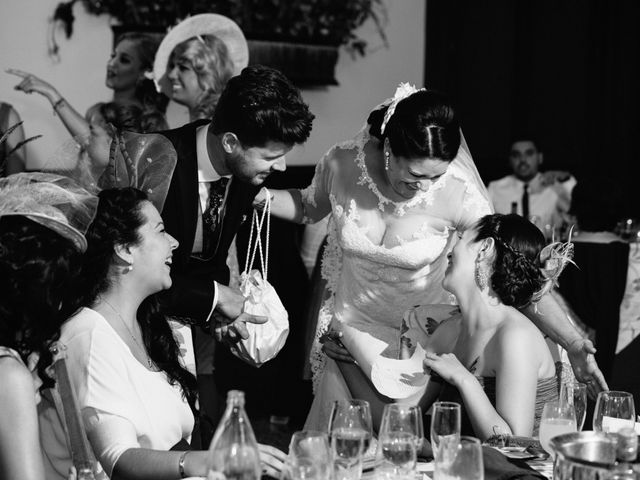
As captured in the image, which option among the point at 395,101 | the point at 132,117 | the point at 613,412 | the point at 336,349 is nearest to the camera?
the point at 613,412

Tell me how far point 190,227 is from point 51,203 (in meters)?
0.79

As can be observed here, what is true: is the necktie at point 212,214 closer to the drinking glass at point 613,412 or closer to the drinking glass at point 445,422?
the drinking glass at point 445,422

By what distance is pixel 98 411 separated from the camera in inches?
83.9

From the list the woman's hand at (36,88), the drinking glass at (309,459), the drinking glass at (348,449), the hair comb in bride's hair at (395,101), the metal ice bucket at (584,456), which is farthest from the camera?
the woman's hand at (36,88)

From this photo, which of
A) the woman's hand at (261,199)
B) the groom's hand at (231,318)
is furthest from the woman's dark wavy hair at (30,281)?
the woman's hand at (261,199)

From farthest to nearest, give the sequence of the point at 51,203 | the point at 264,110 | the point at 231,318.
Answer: the point at 231,318 < the point at 264,110 < the point at 51,203

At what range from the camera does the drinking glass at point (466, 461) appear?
1.73 m

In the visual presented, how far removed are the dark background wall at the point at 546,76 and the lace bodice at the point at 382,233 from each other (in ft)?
16.0

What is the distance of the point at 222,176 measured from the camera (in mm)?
2797

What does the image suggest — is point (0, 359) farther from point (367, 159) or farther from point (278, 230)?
point (278, 230)

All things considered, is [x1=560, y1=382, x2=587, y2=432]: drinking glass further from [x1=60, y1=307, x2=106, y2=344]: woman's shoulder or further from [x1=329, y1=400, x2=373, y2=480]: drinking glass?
[x1=60, y1=307, x2=106, y2=344]: woman's shoulder

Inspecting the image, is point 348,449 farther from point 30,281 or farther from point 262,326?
point 262,326

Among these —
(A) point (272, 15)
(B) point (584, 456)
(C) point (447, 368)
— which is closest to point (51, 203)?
(C) point (447, 368)

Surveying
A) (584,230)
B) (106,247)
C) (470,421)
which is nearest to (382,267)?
(470,421)
